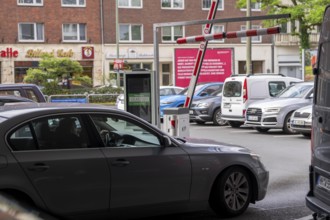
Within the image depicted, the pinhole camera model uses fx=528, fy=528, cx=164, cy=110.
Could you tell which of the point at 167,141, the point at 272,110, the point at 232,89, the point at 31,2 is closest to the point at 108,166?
the point at 167,141

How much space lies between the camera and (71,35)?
41344 mm

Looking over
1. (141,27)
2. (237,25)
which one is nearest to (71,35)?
(141,27)

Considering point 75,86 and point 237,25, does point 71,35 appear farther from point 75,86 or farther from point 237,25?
point 237,25

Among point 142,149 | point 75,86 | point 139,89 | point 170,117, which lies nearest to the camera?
point 142,149

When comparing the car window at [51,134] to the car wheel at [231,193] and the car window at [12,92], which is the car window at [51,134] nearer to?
the car wheel at [231,193]

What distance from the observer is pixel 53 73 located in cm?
2903

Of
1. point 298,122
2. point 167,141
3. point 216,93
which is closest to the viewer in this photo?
point 167,141

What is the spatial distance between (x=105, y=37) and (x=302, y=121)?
97.0ft

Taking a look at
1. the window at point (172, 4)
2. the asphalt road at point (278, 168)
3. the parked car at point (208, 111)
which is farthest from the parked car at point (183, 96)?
the window at point (172, 4)

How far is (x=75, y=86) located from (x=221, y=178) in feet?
84.0

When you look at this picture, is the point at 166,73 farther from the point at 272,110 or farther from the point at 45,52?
the point at 272,110

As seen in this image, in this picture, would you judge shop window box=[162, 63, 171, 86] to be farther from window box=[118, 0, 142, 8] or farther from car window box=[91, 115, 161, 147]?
car window box=[91, 115, 161, 147]

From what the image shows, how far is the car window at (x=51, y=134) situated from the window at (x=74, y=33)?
36.7m

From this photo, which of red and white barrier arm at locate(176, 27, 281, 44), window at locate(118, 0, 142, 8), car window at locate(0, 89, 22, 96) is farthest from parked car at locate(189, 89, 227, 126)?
window at locate(118, 0, 142, 8)
